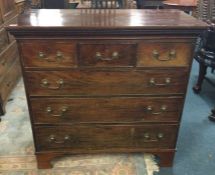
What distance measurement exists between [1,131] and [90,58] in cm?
122

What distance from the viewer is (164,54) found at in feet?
4.39

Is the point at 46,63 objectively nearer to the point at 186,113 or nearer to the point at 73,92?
the point at 73,92

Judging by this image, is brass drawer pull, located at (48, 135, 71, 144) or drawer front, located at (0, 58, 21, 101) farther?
drawer front, located at (0, 58, 21, 101)

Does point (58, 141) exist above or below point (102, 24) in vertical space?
below

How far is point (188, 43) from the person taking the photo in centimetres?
131

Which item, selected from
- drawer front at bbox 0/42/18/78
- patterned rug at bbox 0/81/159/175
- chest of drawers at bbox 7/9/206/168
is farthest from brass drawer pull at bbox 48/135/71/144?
drawer front at bbox 0/42/18/78

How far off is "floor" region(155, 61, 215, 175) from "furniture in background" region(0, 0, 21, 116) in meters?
1.61

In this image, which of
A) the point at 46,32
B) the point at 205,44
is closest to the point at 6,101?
the point at 46,32

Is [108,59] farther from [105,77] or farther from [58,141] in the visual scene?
[58,141]

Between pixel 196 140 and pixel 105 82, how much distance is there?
1036mm

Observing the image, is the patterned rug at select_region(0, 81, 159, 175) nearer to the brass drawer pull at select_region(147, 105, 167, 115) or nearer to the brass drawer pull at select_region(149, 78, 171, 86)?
the brass drawer pull at select_region(147, 105, 167, 115)

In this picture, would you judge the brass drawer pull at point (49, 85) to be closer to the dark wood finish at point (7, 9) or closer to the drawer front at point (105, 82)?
the drawer front at point (105, 82)

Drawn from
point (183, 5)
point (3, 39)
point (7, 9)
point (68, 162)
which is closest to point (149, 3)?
point (183, 5)

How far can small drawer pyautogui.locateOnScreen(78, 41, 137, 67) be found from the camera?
4.27 feet
